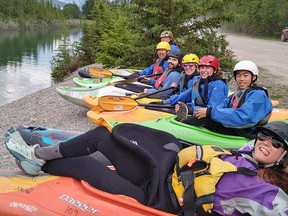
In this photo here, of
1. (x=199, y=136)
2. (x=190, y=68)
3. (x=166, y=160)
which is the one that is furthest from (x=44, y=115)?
(x=166, y=160)

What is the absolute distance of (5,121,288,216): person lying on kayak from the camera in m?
2.48

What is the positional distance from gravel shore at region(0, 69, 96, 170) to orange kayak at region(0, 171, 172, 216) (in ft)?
7.41

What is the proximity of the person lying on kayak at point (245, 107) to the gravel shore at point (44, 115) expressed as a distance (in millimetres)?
3107

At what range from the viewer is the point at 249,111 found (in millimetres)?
4281

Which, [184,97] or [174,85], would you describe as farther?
[174,85]

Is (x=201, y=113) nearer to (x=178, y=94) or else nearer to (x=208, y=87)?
(x=208, y=87)

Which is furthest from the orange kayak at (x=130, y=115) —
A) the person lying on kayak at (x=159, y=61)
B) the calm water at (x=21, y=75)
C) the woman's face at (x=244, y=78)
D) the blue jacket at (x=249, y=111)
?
the calm water at (x=21, y=75)

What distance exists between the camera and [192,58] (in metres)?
6.15

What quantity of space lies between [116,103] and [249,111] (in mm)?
2308

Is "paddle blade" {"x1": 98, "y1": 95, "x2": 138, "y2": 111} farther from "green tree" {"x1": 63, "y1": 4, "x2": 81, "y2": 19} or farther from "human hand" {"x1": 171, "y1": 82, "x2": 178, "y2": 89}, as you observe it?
"green tree" {"x1": 63, "y1": 4, "x2": 81, "y2": 19}

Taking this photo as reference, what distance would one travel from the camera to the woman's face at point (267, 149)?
2.61 meters

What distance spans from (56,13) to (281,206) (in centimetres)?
9963

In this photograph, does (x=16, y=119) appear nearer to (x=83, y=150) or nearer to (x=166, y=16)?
(x=166, y=16)

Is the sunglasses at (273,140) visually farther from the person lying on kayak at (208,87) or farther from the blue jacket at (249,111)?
the person lying on kayak at (208,87)
